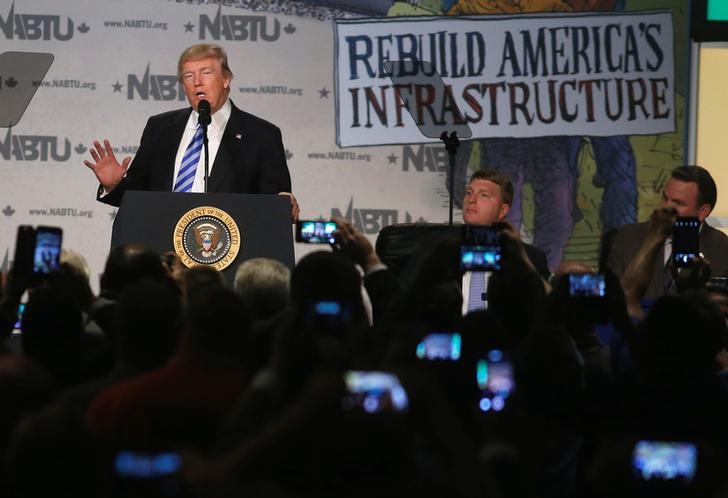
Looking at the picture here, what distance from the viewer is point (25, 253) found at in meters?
3.84

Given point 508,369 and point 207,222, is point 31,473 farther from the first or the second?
point 207,222

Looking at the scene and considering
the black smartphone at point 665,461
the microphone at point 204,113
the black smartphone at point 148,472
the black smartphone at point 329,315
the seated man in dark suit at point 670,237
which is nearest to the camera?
the black smartphone at point 148,472

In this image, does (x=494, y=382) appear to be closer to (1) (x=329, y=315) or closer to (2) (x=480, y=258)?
(1) (x=329, y=315)

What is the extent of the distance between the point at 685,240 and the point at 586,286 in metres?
1.41

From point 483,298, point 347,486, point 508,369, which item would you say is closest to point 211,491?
point 347,486

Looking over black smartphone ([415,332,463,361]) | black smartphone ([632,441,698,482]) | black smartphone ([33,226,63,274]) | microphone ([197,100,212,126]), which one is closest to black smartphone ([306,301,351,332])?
black smartphone ([415,332,463,361])

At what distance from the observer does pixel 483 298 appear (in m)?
5.70

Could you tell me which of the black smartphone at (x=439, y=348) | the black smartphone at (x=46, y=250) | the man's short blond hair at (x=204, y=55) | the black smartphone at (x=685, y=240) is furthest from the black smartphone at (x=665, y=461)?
the man's short blond hair at (x=204, y=55)

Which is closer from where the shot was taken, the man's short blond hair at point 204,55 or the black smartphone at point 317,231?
the black smartphone at point 317,231

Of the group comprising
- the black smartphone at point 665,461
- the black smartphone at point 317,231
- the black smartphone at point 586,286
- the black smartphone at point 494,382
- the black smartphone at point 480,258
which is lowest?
the black smartphone at point 665,461

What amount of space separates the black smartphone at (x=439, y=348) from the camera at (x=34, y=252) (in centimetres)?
122

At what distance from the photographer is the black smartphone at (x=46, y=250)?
3.85 meters

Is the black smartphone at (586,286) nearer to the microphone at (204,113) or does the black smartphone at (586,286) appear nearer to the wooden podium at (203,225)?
the wooden podium at (203,225)

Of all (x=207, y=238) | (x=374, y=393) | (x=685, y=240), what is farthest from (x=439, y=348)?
(x=207, y=238)
